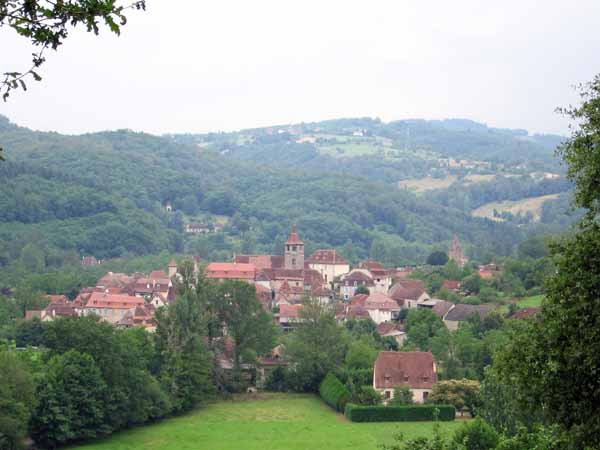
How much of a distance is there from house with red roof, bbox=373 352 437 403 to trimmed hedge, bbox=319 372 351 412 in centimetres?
220

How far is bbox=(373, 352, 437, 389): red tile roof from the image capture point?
57688 mm

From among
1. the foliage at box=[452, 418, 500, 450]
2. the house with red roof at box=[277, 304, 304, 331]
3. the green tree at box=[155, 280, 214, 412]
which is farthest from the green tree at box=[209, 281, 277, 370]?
the foliage at box=[452, 418, 500, 450]

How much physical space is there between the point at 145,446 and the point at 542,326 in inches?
1355

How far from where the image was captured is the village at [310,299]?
58875mm

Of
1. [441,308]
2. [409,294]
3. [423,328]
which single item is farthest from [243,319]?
[409,294]

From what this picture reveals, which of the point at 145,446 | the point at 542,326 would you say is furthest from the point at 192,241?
the point at 542,326

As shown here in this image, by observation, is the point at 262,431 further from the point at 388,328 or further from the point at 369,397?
the point at 388,328

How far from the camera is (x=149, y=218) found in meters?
174

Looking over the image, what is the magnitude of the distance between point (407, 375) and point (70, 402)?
20.1 m

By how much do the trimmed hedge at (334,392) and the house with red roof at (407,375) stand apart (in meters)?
2.20

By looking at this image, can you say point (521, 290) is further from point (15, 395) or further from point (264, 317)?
point (15, 395)

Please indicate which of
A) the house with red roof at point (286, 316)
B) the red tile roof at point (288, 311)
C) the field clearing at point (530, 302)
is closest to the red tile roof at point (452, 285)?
the field clearing at point (530, 302)

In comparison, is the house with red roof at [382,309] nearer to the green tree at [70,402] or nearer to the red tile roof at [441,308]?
the red tile roof at [441,308]

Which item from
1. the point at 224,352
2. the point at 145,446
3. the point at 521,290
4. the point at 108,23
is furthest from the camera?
the point at 521,290
